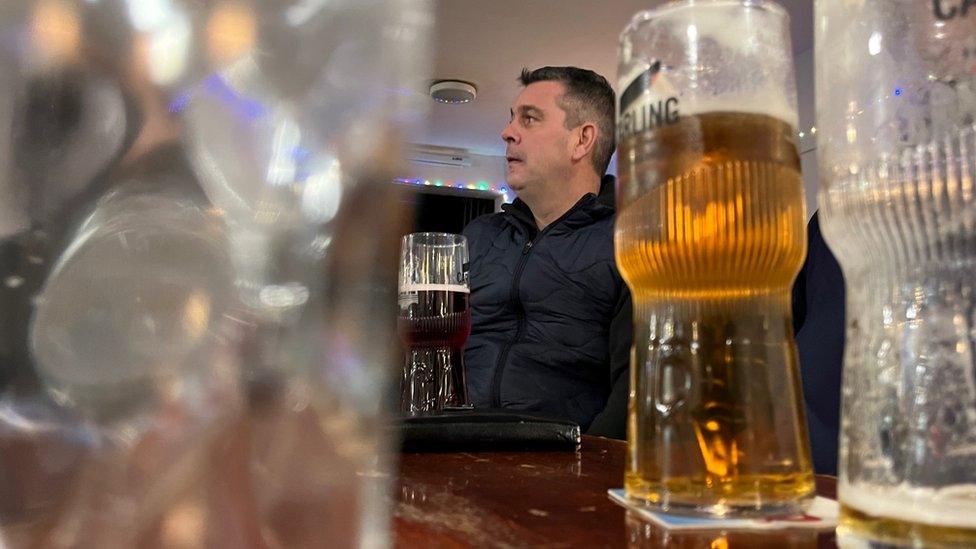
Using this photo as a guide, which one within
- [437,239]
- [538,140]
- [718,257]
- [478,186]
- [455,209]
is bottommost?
[718,257]

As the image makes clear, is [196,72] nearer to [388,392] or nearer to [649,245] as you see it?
[388,392]

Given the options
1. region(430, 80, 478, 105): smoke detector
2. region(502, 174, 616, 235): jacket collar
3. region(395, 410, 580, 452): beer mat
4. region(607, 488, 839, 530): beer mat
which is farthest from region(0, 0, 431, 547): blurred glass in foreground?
region(430, 80, 478, 105): smoke detector

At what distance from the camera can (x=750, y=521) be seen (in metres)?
0.29

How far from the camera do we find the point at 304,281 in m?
0.20

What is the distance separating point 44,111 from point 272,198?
6cm

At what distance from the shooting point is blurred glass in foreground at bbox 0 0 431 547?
0.19m

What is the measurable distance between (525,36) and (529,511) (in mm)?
2992

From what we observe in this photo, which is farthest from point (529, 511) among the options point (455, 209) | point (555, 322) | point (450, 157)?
point (455, 209)

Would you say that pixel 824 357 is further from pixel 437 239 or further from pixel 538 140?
pixel 538 140

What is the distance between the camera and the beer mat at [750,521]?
0.28 m

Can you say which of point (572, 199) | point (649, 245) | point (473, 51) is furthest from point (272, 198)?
point (473, 51)

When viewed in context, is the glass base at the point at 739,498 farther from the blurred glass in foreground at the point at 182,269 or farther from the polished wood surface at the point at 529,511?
the blurred glass in foreground at the point at 182,269

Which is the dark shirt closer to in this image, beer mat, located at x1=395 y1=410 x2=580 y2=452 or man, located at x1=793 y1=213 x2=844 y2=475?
man, located at x1=793 y1=213 x2=844 y2=475

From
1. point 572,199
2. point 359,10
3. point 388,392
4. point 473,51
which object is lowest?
point 388,392
